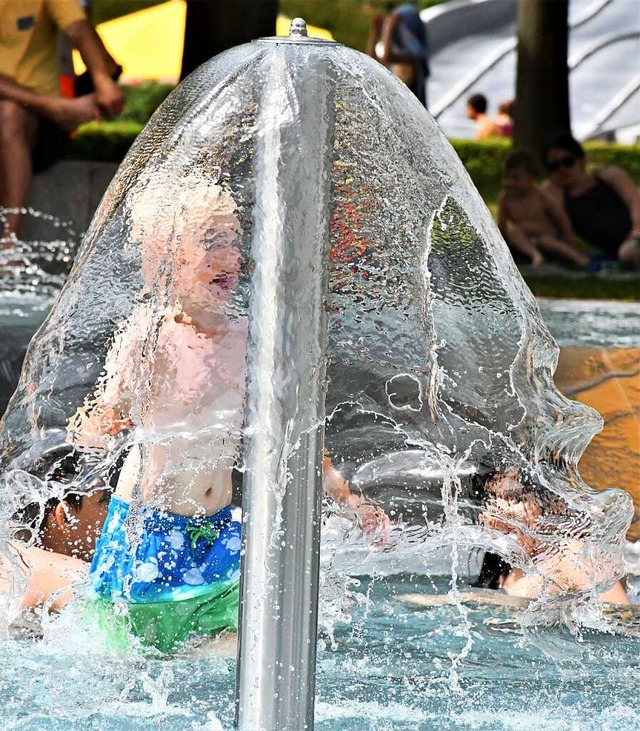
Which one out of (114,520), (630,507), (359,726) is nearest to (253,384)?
(359,726)

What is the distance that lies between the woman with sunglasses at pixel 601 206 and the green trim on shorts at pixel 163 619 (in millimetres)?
6208

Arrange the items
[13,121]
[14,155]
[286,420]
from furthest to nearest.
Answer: [14,155], [13,121], [286,420]

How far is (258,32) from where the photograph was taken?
6.78 m

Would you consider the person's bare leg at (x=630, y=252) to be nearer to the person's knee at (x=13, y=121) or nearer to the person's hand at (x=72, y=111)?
the person's hand at (x=72, y=111)

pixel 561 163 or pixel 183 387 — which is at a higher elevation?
pixel 561 163

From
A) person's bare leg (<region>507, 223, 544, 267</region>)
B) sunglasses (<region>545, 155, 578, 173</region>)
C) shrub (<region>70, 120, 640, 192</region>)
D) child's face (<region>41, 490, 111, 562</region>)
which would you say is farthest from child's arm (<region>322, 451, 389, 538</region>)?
sunglasses (<region>545, 155, 578, 173</region>)

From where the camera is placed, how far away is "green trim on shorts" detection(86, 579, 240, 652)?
221cm

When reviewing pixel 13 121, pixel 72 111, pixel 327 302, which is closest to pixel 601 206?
pixel 72 111

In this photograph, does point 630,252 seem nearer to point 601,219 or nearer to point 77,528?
point 601,219

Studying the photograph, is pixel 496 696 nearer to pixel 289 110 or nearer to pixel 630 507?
pixel 630 507

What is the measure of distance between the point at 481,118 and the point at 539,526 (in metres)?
7.17

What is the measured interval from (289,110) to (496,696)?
1.09m

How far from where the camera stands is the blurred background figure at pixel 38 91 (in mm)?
6066

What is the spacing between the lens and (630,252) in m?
8.14
